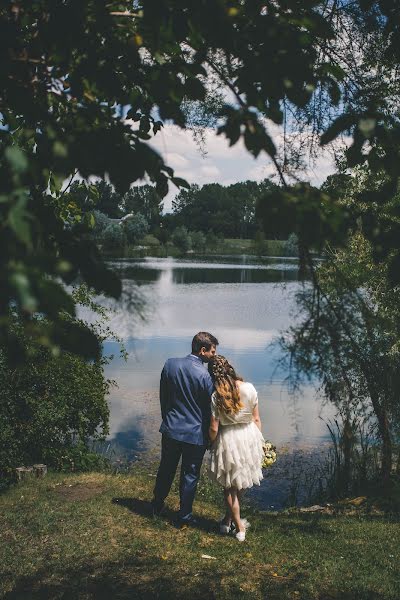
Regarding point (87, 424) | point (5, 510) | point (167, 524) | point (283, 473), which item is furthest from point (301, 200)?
point (283, 473)

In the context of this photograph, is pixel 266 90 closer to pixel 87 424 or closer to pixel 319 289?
pixel 319 289

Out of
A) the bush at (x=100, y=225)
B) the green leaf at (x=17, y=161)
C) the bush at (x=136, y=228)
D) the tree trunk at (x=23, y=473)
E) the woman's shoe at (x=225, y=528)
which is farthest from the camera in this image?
the tree trunk at (x=23, y=473)

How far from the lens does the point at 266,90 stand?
8.65ft

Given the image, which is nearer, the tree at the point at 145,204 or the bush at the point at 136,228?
the bush at the point at 136,228

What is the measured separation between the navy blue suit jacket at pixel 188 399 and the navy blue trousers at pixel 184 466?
133 mm

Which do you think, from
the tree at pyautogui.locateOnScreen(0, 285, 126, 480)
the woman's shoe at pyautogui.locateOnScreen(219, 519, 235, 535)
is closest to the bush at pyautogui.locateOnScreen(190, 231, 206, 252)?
the tree at pyautogui.locateOnScreen(0, 285, 126, 480)

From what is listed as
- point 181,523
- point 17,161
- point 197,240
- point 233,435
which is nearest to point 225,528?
Result: point 181,523

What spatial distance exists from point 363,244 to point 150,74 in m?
7.56

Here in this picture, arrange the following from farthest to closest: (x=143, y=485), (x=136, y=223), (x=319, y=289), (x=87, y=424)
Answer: (x=87, y=424) < (x=143, y=485) < (x=136, y=223) < (x=319, y=289)

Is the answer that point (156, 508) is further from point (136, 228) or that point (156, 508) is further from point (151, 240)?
point (151, 240)

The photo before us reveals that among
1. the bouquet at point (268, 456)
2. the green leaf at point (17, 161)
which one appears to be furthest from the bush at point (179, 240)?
the bouquet at point (268, 456)

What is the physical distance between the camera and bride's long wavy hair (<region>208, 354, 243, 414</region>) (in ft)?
20.6

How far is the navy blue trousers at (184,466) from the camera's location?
6.61 metres

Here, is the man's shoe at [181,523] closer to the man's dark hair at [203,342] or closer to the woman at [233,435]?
the woman at [233,435]
